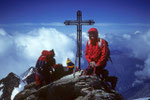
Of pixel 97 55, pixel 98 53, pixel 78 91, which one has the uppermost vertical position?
pixel 98 53

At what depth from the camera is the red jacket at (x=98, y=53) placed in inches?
300

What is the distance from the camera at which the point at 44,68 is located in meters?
10.4

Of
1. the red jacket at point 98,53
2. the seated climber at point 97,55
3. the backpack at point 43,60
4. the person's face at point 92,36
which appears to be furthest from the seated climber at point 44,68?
the person's face at point 92,36

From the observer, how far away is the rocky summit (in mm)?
7323

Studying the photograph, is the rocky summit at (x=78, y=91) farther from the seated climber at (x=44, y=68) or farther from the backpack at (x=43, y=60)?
the backpack at (x=43, y=60)

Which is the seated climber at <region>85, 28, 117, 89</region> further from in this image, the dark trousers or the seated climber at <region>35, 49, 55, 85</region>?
the seated climber at <region>35, 49, 55, 85</region>

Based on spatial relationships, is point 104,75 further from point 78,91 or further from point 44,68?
point 44,68

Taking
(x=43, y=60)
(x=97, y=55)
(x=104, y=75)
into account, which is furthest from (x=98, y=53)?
(x=43, y=60)

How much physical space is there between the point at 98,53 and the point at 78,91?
2.36m

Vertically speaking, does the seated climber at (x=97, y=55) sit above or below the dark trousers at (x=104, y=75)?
above

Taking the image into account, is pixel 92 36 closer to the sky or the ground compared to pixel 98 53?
closer to the sky

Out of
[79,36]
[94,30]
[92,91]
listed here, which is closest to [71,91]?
[92,91]

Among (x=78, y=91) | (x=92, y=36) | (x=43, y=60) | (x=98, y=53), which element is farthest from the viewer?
(x=43, y=60)

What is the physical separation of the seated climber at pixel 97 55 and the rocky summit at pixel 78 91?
40 centimetres
